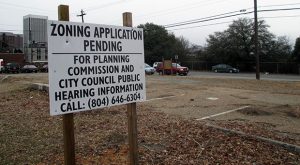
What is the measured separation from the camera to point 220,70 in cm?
6162

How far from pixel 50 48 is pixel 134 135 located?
1.68m

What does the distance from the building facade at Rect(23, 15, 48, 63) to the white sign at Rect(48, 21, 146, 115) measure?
70734 millimetres

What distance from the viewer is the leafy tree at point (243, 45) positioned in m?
59.7

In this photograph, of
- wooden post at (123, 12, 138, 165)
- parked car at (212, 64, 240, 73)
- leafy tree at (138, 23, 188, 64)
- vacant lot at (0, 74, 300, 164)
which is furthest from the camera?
leafy tree at (138, 23, 188, 64)

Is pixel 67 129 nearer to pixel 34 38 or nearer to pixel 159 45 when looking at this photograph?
pixel 159 45

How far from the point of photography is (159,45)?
252 feet

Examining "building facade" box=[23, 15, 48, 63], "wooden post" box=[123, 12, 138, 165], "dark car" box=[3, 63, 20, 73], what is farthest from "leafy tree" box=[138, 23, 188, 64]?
"wooden post" box=[123, 12, 138, 165]

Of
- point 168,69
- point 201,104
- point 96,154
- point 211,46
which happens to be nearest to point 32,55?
point 211,46

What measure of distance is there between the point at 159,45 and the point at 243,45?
67.1ft

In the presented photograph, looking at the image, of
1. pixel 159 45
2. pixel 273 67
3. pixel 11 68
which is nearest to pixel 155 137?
pixel 273 67

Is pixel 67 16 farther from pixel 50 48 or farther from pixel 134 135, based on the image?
pixel 134 135

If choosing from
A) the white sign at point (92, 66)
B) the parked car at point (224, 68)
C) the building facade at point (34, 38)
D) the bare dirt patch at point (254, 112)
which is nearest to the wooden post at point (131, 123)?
the white sign at point (92, 66)

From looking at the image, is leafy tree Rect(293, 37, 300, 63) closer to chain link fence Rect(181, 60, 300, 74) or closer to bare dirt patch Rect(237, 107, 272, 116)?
chain link fence Rect(181, 60, 300, 74)

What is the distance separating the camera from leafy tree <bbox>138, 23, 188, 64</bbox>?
249 ft
